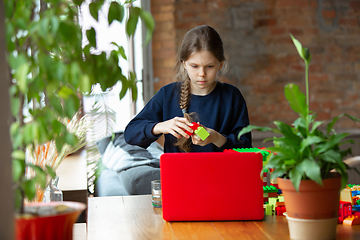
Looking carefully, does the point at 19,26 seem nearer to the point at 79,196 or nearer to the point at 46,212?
the point at 46,212

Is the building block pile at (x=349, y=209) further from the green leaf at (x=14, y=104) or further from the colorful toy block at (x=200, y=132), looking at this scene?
the green leaf at (x=14, y=104)

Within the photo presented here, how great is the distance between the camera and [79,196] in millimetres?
2154

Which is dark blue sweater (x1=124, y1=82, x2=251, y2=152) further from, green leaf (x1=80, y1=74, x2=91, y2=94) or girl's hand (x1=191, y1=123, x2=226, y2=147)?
green leaf (x1=80, y1=74, x2=91, y2=94)

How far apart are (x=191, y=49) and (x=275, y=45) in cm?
248

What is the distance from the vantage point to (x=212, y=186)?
1.13m

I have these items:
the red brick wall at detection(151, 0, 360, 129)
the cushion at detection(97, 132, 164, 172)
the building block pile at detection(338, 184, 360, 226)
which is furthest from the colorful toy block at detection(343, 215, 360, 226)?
the red brick wall at detection(151, 0, 360, 129)

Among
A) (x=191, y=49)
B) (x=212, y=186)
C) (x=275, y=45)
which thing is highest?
(x=275, y=45)

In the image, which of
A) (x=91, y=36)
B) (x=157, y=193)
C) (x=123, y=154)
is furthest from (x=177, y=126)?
(x=123, y=154)

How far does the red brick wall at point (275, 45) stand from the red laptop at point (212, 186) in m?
2.83

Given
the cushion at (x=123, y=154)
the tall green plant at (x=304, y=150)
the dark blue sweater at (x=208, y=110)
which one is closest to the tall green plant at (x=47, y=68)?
the tall green plant at (x=304, y=150)

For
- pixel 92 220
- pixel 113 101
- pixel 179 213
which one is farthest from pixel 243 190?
pixel 113 101

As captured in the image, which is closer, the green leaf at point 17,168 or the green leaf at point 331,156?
the green leaf at point 17,168

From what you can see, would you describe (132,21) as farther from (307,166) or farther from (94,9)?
(307,166)

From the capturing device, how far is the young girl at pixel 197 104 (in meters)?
1.67
